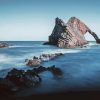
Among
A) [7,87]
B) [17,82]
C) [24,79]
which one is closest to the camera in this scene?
[7,87]

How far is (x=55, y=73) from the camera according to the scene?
95.1 ft

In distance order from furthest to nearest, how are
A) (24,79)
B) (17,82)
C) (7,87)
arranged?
(24,79) < (17,82) < (7,87)

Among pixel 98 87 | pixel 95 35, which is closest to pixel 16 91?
pixel 98 87

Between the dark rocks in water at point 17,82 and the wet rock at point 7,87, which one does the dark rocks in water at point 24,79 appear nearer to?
the dark rocks in water at point 17,82

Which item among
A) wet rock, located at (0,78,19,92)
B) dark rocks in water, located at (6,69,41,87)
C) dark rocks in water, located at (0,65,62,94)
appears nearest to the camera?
wet rock, located at (0,78,19,92)

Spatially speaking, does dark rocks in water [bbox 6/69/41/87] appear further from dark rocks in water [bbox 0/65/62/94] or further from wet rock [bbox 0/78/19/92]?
wet rock [bbox 0/78/19/92]

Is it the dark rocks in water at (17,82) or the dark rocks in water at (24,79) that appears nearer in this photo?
the dark rocks in water at (17,82)

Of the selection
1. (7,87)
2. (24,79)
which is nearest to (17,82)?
(24,79)

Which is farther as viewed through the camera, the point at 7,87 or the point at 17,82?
the point at 17,82

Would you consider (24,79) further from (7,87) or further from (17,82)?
(7,87)

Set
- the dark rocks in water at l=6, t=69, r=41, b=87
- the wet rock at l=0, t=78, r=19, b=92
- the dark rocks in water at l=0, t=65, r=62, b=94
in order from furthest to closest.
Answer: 1. the dark rocks in water at l=6, t=69, r=41, b=87
2. the dark rocks in water at l=0, t=65, r=62, b=94
3. the wet rock at l=0, t=78, r=19, b=92

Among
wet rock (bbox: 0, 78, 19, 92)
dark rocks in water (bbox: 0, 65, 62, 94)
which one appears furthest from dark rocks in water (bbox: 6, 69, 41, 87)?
wet rock (bbox: 0, 78, 19, 92)

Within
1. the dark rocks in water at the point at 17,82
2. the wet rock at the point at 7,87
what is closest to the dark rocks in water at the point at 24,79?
the dark rocks in water at the point at 17,82

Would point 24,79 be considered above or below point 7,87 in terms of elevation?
above
